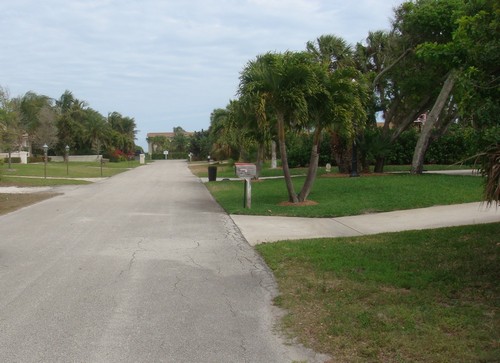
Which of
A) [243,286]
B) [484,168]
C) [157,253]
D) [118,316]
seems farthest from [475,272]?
[157,253]

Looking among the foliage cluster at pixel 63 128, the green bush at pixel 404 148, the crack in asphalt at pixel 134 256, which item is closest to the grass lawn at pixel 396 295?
the crack in asphalt at pixel 134 256

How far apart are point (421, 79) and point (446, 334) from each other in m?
20.4

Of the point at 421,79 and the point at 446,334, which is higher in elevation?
the point at 421,79

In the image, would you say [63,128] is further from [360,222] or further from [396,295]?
[396,295]

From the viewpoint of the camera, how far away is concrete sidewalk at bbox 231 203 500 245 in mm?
11062

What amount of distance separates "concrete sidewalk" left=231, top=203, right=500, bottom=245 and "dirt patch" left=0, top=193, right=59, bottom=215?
7.95 m

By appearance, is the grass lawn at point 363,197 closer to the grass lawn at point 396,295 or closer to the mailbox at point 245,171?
the mailbox at point 245,171

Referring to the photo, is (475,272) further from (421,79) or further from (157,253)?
(421,79)

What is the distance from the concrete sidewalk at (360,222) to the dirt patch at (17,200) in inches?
313

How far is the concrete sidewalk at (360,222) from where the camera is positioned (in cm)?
1106

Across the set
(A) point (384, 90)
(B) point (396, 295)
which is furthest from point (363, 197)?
(A) point (384, 90)

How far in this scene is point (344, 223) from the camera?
1255 cm

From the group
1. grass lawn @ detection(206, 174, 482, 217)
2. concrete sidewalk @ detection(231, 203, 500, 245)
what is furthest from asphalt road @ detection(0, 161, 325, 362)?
grass lawn @ detection(206, 174, 482, 217)

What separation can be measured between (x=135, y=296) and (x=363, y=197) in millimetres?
11383
